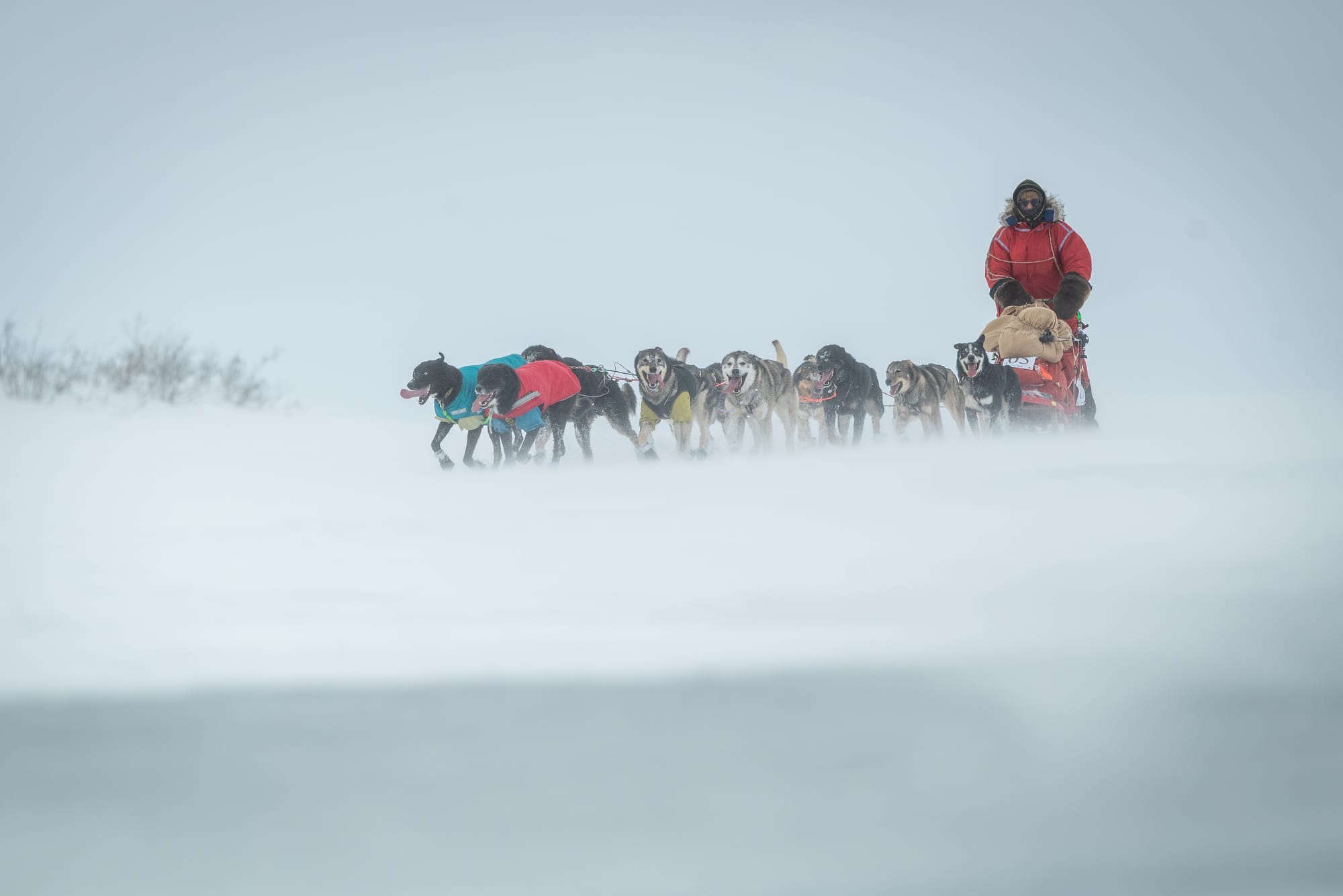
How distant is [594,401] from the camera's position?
844 cm

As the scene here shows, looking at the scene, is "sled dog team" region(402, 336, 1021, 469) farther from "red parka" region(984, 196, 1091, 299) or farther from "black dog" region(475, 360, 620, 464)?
"red parka" region(984, 196, 1091, 299)

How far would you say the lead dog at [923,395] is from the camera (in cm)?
865

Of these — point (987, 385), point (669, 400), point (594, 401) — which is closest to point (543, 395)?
point (594, 401)

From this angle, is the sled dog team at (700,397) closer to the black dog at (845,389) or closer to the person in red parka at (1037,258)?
the black dog at (845,389)

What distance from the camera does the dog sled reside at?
25.1ft

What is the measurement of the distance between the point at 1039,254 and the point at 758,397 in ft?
6.90

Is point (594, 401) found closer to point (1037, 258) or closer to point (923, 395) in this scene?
point (923, 395)

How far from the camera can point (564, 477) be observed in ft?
23.2

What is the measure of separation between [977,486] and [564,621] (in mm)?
2376

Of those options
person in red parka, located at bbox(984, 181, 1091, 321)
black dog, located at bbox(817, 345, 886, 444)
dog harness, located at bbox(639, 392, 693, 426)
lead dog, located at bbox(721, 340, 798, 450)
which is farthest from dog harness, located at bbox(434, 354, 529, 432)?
person in red parka, located at bbox(984, 181, 1091, 321)

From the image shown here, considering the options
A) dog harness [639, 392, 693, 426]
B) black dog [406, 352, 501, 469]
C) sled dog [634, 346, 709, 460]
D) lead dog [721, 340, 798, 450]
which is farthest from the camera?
lead dog [721, 340, 798, 450]

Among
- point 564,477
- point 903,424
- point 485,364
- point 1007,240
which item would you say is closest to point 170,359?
point 485,364

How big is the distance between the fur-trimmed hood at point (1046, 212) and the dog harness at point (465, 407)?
121 inches

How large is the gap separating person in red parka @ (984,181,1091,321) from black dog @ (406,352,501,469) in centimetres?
323
